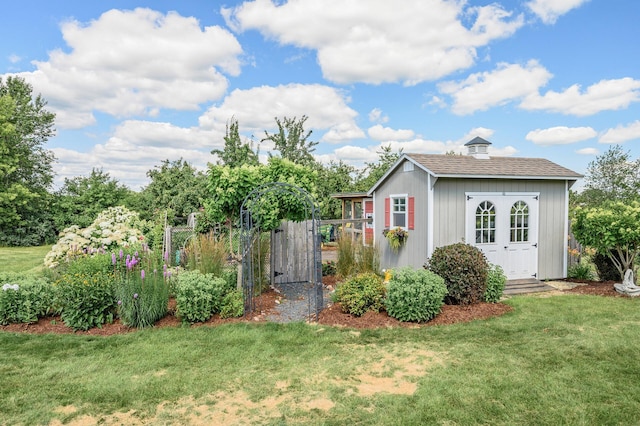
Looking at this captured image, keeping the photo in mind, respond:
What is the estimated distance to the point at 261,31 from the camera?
9.71m

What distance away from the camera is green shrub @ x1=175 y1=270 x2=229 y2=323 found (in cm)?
574

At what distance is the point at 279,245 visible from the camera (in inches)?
350

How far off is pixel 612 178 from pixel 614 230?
10.2 meters

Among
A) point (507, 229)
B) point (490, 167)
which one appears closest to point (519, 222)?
point (507, 229)

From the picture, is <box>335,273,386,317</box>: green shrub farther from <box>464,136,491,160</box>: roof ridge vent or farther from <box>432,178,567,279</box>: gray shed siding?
<box>464,136,491,160</box>: roof ridge vent

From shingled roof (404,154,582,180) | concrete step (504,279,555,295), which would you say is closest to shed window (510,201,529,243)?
shingled roof (404,154,582,180)

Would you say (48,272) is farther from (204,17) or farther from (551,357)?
(551,357)

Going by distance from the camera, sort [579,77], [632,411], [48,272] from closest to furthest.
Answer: [632,411] < [48,272] < [579,77]

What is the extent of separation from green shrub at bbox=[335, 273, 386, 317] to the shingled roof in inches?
118

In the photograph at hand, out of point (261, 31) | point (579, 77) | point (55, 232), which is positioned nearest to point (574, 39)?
point (579, 77)

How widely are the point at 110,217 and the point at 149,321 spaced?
21.2 feet

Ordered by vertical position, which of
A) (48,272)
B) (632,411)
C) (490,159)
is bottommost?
(632,411)

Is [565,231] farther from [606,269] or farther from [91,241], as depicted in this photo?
[91,241]

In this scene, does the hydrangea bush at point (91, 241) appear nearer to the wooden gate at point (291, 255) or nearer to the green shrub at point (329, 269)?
the wooden gate at point (291, 255)
